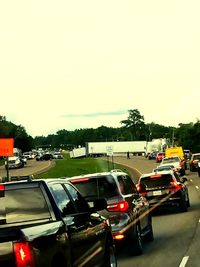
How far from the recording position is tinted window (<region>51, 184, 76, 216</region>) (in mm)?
7628

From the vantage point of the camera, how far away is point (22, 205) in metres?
7.02

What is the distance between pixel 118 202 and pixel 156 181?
10331 millimetres

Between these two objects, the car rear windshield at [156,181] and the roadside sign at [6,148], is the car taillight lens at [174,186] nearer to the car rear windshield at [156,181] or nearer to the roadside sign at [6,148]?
the car rear windshield at [156,181]

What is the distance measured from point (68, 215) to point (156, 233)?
363 inches

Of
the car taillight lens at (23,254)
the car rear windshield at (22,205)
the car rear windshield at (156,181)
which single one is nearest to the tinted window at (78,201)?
the car rear windshield at (22,205)

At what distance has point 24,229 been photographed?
610 cm

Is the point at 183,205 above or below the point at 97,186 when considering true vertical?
below

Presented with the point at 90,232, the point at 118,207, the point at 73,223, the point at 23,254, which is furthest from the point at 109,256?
the point at 23,254

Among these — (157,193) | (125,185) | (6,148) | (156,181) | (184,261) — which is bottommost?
(184,261)

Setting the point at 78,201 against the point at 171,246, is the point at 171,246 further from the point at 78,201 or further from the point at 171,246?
the point at 78,201

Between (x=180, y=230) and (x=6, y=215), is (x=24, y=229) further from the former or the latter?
(x=180, y=230)

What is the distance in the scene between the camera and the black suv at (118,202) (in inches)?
486

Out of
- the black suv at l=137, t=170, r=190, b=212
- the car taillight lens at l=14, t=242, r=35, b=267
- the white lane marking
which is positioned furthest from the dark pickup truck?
the black suv at l=137, t=170, r=190, b=212

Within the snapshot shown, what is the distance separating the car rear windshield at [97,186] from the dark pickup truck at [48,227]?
3.55m
